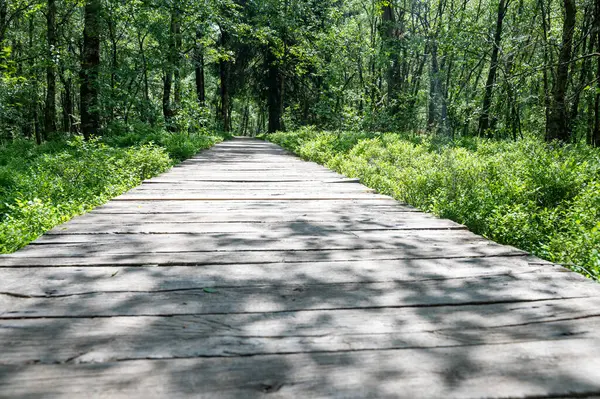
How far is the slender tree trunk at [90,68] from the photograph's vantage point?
11.0 m

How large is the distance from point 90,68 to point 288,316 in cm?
1201

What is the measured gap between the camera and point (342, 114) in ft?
63.1

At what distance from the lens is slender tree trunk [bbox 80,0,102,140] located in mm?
→ 11000

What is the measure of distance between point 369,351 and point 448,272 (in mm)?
1167

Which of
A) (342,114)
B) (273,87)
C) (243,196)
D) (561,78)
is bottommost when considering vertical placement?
(243,196)

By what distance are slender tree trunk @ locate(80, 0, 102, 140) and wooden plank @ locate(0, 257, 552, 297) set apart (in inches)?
396

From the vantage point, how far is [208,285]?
2.20 m

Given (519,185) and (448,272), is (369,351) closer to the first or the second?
(448,272)

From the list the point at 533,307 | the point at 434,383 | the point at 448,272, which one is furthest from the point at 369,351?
the point at 448,272

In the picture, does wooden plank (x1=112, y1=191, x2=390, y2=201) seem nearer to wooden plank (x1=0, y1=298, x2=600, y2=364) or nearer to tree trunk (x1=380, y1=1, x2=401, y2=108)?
wooden plank (x1=0, y1=298, x2=600, y2=364)

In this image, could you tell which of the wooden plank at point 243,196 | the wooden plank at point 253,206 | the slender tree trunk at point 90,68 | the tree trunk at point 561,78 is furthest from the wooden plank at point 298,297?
the slender tree trunk at point 90,68

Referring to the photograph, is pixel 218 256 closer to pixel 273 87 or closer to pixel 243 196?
pixel 243 196

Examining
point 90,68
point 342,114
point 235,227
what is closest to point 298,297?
point 235,227

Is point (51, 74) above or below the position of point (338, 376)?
above
